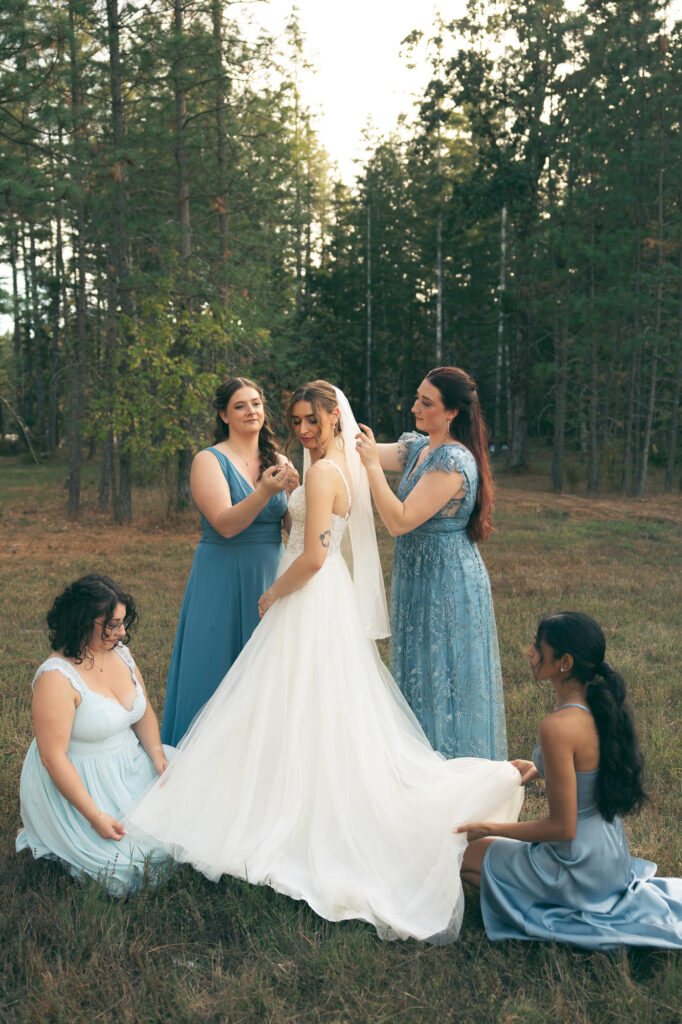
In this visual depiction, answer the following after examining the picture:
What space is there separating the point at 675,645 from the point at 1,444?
122ft

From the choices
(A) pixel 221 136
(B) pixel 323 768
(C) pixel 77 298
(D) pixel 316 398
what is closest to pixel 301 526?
(D) pixel 316 398

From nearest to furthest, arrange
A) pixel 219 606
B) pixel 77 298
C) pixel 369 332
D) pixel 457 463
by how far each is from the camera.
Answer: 1. pixel 457 463
2. pixel 219 606
3. pixel 77 298
4. pixel 369 332

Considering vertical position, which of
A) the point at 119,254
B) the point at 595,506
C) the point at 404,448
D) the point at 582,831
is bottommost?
the point at 595,506

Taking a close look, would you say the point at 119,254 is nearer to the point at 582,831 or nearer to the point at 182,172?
the point at 182,172

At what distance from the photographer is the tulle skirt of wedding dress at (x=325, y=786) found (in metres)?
3.39

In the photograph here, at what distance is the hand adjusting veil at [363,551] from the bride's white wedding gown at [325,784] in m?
0.12

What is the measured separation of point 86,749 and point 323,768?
1.02 metres

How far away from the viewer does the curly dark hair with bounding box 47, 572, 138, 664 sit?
358cm

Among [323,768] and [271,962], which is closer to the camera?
[271,962]

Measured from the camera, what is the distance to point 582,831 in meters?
3.17

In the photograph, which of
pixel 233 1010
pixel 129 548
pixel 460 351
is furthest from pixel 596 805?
pixel 460 351

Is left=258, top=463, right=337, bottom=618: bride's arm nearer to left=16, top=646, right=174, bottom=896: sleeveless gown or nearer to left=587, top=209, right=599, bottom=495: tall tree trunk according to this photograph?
left=16, top=646, right=174, bottom=896: sleeveless gown

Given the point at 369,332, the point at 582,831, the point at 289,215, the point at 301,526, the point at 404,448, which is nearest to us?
the point at 582,831

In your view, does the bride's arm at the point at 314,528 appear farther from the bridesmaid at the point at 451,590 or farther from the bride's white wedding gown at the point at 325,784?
the bridesmaid at the point at 451,590
